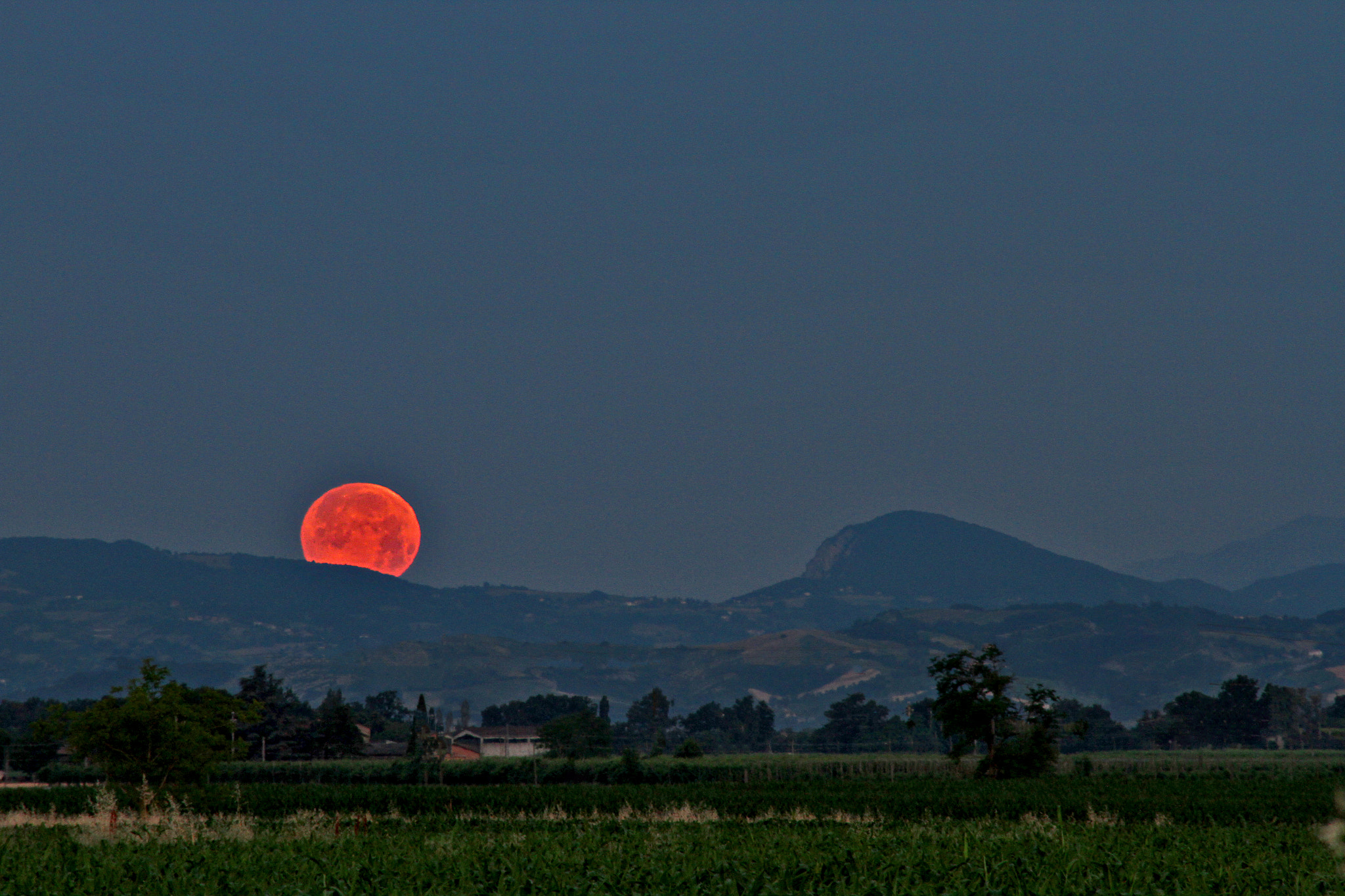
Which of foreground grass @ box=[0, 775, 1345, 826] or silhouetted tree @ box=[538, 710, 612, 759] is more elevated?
foreground grass @ box=[0, 775, 1345, 826]

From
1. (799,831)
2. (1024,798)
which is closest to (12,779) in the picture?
(1024,798)

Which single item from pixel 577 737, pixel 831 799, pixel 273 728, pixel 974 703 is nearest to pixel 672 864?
pixel 831 799

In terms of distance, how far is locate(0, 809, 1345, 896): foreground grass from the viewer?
16188mm

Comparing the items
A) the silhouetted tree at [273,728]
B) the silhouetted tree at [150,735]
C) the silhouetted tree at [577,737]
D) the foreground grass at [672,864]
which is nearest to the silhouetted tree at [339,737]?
the silhouetted tree at [273,728]

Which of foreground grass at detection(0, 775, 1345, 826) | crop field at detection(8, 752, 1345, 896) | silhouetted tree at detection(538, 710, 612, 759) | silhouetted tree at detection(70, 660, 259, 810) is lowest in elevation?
silhouetted tree at detection(538, 710, 612, 759)

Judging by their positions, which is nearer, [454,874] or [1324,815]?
[454,874]

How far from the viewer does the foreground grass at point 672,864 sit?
16188mm

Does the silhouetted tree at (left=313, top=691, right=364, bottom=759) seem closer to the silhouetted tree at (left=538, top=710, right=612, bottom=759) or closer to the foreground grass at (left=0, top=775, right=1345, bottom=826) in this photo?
the silhouetted tree at (left=538, top=710, right=612, bottom=759)

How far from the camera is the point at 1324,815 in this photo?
149ft

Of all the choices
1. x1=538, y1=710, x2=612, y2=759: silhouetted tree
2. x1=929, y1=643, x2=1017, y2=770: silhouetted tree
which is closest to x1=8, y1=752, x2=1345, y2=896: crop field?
x1=929, y1=643, x2=1017, y2=770: silhouetted tree

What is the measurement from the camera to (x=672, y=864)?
58.7 ft

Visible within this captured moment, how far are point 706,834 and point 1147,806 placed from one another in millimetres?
31462

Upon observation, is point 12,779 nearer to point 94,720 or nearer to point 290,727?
point 290,727

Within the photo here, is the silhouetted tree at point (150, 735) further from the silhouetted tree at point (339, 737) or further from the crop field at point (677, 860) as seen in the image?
the silhouetted tree at point (339, 737)
